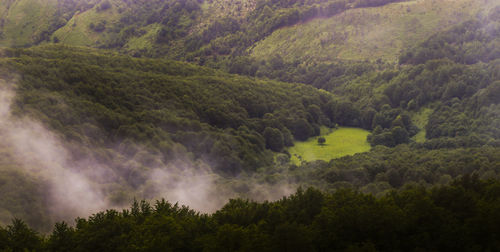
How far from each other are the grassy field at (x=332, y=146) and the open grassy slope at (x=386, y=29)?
2098 inches

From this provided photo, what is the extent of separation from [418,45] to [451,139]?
68844 mm

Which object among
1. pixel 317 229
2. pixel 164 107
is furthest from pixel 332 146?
pixel 317 229

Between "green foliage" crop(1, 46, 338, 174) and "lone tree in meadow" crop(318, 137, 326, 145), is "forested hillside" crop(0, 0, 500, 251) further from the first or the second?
"lone tree in meadow" crop(318, 137, 326, 145)

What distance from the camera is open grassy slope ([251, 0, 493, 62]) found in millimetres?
177875

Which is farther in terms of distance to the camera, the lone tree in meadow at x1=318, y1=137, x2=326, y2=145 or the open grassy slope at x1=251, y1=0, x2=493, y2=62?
the open grassy slope at x1=251, y1=0, x2=493, y2=62

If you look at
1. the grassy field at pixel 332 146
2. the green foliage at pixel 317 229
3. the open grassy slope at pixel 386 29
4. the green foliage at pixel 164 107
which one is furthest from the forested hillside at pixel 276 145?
the open grassy slope at pixel 386 29

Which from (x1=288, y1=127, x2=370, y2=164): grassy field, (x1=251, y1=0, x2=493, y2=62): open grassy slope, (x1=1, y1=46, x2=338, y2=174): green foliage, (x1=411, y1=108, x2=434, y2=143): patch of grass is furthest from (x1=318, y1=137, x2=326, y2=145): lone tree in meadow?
(x1=251, y1=0, x2=493, y2=62): open grassy slope

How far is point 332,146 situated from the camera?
122312mm

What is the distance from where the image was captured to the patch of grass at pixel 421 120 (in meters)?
128

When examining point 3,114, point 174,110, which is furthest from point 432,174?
point 3,114

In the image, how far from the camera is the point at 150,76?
12169cm

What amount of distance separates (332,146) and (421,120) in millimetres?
33983

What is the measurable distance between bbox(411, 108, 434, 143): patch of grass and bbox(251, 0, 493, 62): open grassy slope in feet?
128

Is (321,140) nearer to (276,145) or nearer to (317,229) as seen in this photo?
(276,145)
